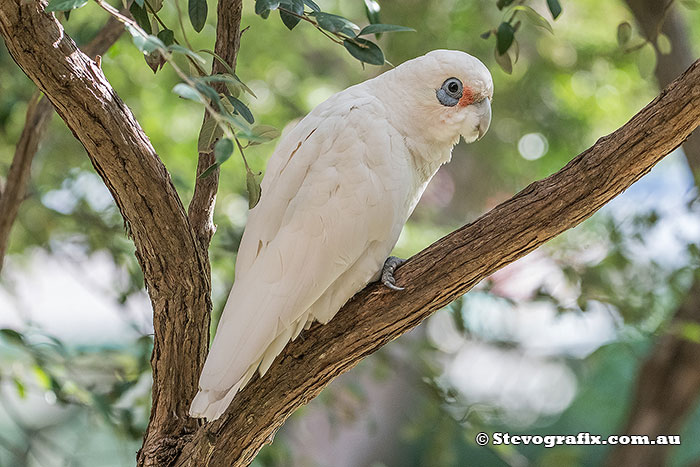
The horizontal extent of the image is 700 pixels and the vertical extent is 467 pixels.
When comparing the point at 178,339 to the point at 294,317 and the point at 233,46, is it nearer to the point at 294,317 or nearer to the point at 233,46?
the point at 294,317

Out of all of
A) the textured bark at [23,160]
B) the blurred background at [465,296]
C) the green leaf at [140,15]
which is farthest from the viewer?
the blurred background at [465,296]

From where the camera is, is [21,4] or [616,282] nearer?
[21,4]

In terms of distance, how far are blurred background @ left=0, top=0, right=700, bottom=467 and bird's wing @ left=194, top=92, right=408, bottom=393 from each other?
0.55 m

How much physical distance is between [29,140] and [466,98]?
3.37 ft

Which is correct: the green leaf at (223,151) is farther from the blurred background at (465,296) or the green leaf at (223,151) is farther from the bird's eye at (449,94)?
the blurred background at (465,296)

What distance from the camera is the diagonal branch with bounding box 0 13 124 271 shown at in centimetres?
167

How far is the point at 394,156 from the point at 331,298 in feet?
1.06

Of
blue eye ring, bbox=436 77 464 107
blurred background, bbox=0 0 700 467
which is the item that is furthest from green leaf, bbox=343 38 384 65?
blurred background, bbox=0 0 700 467

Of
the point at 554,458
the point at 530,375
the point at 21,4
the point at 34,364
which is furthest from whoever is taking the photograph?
the point at 530,375

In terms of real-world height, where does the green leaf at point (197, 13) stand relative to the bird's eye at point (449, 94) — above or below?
below

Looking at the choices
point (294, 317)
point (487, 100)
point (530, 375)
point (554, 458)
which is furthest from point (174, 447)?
point (530, 375)

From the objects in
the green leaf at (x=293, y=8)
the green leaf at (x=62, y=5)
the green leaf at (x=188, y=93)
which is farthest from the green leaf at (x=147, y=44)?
the green leaf at (x=293, y=8)

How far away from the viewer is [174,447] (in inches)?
55.3

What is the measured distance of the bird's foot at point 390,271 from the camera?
1.35 m
